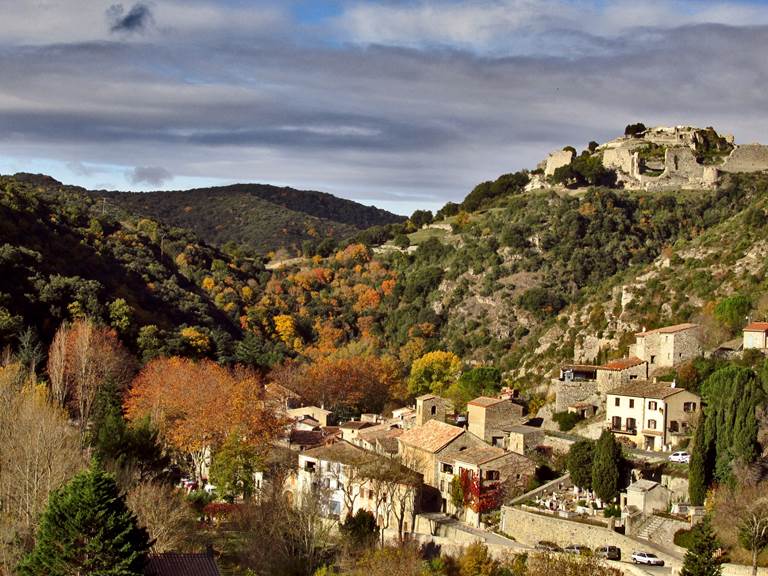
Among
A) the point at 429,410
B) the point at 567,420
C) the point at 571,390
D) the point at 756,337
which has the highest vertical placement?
the point at 756,337

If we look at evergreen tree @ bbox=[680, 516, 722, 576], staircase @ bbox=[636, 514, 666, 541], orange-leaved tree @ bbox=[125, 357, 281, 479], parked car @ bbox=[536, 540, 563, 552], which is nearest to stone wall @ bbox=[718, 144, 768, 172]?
orange-leaved tree @ bbox=[125, 357, 281, 479]

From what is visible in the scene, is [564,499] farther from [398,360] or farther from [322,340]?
[322,340]

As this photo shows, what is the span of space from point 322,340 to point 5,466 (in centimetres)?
5390

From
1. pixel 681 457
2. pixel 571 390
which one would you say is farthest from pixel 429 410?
pixel 681 457

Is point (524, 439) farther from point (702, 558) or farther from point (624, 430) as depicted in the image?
point (702, 558)

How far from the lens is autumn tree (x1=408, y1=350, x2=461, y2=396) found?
70.6 meters

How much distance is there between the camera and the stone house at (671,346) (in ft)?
157

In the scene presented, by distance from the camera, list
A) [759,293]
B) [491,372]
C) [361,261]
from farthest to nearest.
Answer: [361,261] → [491,372] → [759,293]

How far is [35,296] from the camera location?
221 feet

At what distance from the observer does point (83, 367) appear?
5512 cm

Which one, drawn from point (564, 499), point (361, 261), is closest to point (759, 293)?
point (564, 499)

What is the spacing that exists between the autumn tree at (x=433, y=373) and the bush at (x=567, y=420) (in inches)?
873

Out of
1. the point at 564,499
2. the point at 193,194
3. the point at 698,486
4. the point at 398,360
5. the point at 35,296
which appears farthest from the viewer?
the point at 193,194

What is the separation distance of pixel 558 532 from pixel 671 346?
49.8ft
